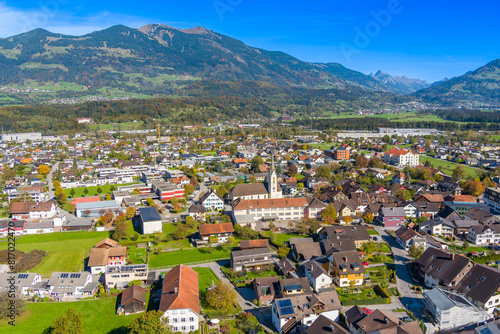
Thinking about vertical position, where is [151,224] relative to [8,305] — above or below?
below

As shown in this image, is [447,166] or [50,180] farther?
[447,166]

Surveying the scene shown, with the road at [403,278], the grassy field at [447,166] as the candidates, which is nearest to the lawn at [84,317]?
the road at [403,278]

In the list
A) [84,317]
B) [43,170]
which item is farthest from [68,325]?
[43,170]

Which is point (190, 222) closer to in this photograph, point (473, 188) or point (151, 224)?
point (151, 224)

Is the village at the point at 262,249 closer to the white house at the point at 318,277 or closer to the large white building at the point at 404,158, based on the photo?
the white house at the point at 318,277

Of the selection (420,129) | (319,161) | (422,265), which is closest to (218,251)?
(422,265)

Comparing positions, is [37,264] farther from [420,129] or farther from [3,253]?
[420,129]

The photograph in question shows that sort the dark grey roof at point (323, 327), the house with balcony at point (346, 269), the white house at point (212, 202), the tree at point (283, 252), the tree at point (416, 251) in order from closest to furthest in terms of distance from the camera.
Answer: the dark grey roof at point (323, 327), the house with balcony at point (346, 269), the tree at point (416, 251), the tree at point (283, 252), the white house at point (212, 202)
